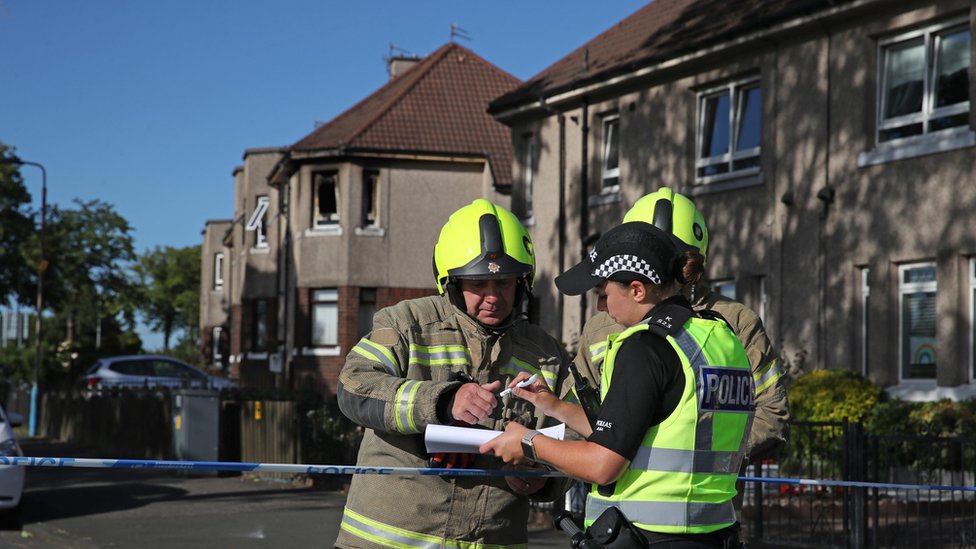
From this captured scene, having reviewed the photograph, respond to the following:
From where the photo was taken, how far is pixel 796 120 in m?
19.5

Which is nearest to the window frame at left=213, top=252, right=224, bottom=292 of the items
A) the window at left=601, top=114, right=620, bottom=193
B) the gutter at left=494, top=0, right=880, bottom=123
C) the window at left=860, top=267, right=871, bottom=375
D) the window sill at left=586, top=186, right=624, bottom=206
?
the gutter at left=494, top=0, right=880, bottom=123

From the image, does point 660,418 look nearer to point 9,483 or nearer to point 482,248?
point 482,248

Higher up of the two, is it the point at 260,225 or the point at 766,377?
the point at 260,225

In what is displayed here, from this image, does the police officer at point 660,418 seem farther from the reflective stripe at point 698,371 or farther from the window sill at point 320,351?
the window sill at point 320,351

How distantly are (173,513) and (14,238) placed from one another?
1296 inches

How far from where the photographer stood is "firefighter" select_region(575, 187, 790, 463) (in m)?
5.23

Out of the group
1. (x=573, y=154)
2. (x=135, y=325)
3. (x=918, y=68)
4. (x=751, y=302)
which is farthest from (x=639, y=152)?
(x=135, y=325)

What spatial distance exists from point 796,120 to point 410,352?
53.6ft

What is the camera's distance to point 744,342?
209 inches

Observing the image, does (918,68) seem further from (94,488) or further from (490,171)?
(490,171)

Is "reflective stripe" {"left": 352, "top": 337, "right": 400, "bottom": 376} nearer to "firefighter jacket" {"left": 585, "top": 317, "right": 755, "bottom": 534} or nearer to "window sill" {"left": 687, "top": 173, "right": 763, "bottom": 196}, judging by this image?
"firefighter jacket" {"left": 585, "top": 317, "right": 755, "bottom": 534}

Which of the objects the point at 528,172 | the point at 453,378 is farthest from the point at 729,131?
the point at 453,378

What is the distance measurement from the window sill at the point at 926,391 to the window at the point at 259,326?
2799 cm

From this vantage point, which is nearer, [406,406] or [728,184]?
[406,406]
